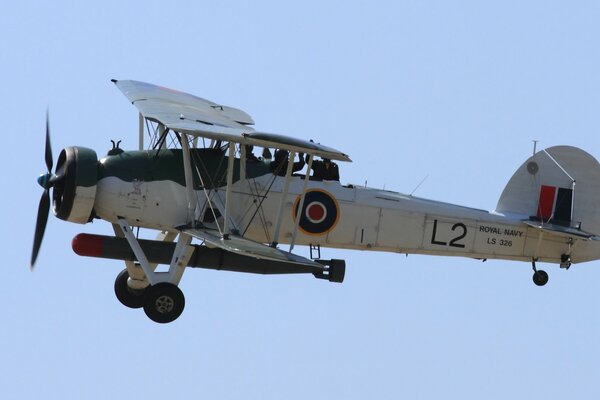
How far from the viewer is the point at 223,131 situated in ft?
67.5

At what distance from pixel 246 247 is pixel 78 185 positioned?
8.13 ft

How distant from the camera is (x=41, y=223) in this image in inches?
868

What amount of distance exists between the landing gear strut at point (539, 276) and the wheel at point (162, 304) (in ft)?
18.7

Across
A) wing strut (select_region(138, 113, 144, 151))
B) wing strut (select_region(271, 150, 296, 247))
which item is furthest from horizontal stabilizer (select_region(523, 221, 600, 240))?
wing strut (select_region(138, 113, 144, 151))

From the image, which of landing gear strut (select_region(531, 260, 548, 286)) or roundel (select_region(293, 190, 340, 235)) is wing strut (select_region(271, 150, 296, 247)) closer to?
roundel (select_region(293, 190, 340, 235))

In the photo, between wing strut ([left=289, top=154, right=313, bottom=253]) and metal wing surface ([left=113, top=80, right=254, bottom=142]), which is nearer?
metal wing surface ([left=113, top=80, right=254, bottom=142])

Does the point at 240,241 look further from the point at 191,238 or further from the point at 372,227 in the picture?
the point at 372,227

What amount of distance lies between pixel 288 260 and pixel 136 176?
2.47 m

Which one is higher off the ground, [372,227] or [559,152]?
[559,152]

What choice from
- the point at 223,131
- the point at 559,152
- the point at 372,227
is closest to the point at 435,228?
the point at 372,227

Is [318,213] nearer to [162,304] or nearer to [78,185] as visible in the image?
[162,304]

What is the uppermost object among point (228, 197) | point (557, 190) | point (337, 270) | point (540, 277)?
point (557, 190)

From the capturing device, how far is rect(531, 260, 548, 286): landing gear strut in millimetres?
23555

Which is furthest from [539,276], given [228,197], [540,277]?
[228,197]
